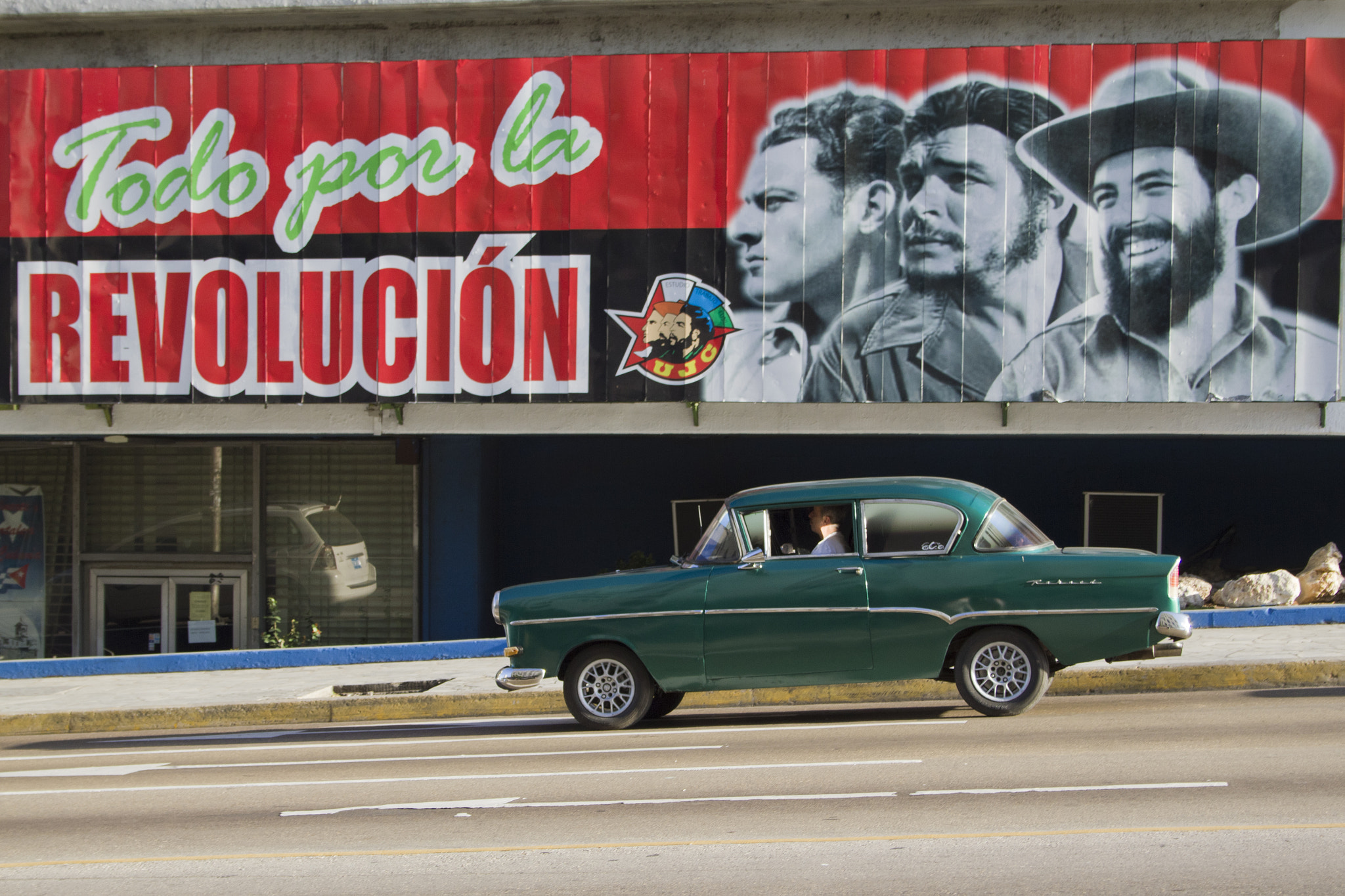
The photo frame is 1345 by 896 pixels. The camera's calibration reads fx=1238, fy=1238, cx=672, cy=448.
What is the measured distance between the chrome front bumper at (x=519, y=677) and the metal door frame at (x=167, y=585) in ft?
29.9

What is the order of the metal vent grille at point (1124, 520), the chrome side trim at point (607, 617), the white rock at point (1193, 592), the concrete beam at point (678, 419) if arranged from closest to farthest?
1. the chrome side trim at point (607, 617)
2. the concrete beam at point (678, 419)
3. the white rock at point (1193, 592)
4. the metal vent grille at point (1124, 520)

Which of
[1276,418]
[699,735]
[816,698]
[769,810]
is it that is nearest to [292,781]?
[699,735]

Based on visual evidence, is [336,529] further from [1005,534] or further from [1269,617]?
[1269,617]

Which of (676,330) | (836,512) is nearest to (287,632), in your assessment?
(676,330)

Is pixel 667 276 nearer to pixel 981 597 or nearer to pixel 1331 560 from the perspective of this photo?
pixel 981 597

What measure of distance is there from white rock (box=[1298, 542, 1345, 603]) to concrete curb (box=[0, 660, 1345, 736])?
409 centimetres

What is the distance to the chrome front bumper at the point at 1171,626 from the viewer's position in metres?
8.68

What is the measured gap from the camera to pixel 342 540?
1748 cm

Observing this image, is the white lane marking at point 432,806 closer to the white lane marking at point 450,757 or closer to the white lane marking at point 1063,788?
the white lane marking at point 450,757

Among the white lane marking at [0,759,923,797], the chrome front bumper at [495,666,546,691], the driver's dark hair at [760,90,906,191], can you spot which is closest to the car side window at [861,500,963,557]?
the white lane marking at [0,759,923,797]

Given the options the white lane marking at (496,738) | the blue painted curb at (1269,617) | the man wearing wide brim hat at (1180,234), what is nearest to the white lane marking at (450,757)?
the white lane marking at (496,738)

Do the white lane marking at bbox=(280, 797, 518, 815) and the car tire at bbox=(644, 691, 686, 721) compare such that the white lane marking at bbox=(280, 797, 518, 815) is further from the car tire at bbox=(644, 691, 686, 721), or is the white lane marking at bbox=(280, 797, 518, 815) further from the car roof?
the car roof

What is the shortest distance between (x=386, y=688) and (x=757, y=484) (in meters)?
6.32

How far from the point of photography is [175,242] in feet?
50.2
